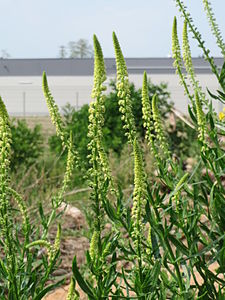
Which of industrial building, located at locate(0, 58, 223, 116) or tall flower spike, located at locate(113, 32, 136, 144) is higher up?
industrial building, located at locate(0, 58, 223, 116)

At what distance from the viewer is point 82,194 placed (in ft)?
30.1

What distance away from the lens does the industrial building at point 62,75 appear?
48469 mm

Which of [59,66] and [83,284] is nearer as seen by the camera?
[83,284]

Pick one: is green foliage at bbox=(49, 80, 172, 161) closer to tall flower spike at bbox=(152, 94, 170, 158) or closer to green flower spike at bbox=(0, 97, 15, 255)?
tall flower spike at bbox=(152, 94, 170, 158)

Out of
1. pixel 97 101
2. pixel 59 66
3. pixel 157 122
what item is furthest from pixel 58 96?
pixel 97 101

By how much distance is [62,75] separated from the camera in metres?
62.9

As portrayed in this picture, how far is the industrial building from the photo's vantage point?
1908 inches

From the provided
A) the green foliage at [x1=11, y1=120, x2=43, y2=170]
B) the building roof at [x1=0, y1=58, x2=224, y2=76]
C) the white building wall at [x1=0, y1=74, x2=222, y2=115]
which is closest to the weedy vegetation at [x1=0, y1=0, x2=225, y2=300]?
the green foliage at [x1=11, y1=120, x2=43, y2=170]

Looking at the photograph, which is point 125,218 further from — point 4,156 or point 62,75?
point 62,75

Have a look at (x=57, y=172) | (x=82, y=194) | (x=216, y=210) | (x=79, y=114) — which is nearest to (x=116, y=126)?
(x=79, y=114)

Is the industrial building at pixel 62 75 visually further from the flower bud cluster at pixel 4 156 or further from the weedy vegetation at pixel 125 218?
the flower bud cluster at pixel 4 156

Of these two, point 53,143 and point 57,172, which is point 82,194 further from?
point 53,143

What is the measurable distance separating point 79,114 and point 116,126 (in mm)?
904

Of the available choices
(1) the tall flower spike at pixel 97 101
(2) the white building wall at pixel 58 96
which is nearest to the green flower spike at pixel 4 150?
(1) the tall flower spike at pixel 97 101
